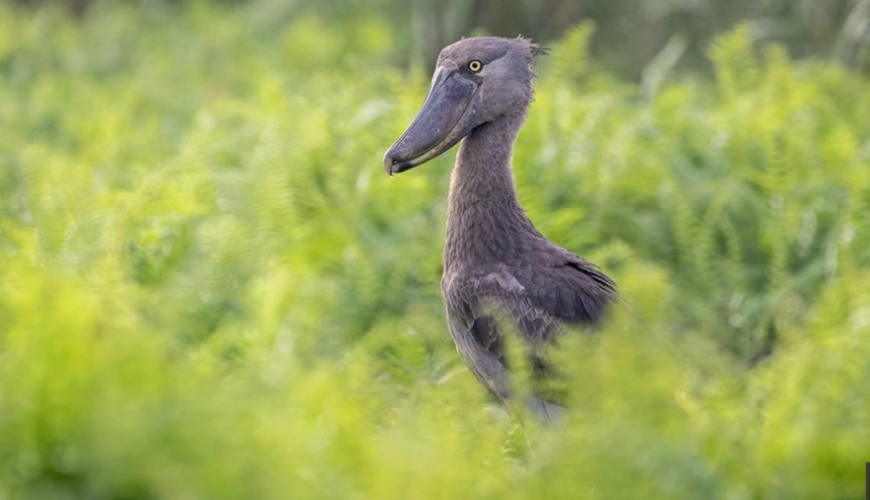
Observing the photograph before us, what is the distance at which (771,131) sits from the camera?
6.98 m

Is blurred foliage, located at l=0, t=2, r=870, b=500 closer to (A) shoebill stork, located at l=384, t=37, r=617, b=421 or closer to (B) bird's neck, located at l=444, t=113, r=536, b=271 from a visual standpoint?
(A) shoebill stork, located at l=384, t=37, r=617, b=421

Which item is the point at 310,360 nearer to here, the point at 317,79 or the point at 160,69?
the point at 317,79

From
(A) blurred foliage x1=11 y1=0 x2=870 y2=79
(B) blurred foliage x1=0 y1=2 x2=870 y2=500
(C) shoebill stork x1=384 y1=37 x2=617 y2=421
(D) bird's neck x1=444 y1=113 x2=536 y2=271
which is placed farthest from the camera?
(A) blurred foliage x1=11 y1=0 x2=870 y2=79

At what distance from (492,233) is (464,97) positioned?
0.49 meters

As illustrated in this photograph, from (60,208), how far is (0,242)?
407mm

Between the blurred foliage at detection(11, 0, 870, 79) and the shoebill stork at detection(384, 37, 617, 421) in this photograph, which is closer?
the shoebill stork at detection(384, 37, 617, 421)

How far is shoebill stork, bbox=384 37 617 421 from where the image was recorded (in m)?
4.14

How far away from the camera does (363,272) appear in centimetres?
558

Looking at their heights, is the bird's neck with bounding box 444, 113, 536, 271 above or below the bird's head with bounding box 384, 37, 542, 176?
below

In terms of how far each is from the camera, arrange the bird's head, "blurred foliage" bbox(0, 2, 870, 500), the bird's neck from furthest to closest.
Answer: the bird's head, the bird's neck, "blurred foliage" bbox(0, 2, 870, 500)

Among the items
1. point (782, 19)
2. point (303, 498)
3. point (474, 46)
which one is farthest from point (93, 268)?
point (782, 19)

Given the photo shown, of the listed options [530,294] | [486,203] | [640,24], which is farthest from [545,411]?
[640,24]

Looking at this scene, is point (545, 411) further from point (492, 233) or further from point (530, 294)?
point (492, 233)

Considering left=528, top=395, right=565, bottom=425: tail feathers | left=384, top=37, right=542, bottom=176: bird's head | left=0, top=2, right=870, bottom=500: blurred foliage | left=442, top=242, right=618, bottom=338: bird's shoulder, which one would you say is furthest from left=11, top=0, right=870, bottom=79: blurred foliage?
left=528, top=395, right=565, bottom=425: tail feathers
